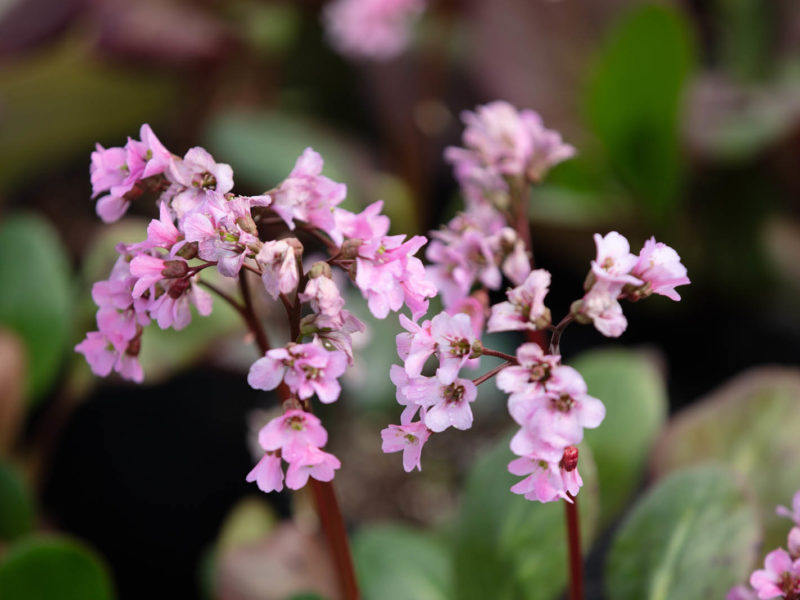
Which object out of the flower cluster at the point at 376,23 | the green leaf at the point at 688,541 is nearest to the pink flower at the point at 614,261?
the green leaf at the point at 688,541

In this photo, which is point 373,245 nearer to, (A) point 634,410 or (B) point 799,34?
(A) point 634,410

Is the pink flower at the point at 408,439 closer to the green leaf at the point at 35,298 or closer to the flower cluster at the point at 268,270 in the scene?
the flower cluster at the point at 268,270

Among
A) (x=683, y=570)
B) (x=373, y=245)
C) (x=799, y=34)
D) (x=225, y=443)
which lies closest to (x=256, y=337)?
(x=373, y=245)

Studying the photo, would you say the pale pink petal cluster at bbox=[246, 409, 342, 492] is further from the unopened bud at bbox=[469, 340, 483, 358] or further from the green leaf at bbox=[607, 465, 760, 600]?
the green leaf at bbox=[607, 465, 760, 600]

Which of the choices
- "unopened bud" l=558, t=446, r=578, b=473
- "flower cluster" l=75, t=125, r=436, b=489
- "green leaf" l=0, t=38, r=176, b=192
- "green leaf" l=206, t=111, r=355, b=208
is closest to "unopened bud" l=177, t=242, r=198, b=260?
"flower cluster" l=75, t=125, r=436, b=489

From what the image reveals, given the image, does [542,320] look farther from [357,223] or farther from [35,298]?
[35,298]

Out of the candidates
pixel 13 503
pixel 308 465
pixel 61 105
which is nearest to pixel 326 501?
pixel 308 465
